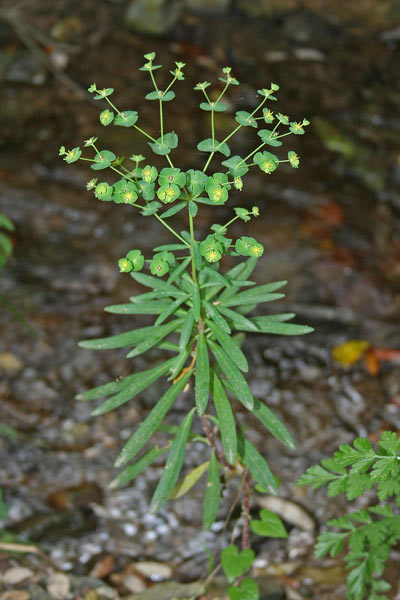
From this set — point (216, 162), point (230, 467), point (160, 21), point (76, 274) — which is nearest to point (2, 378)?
point (76, 274)

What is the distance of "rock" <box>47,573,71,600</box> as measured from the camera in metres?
2.21

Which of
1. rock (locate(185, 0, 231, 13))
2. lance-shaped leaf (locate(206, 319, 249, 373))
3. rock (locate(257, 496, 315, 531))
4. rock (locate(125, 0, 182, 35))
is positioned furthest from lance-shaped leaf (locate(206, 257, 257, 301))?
rock (locate(185, 0, 231, 13))

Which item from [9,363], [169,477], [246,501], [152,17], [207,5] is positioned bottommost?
[9,363]

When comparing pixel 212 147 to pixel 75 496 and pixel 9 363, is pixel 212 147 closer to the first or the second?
pixel 75 496

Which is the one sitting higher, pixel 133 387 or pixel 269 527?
pixel 133 387

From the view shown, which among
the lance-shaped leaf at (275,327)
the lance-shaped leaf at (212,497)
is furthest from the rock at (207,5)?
the lance-shaped leaf at (212,497)

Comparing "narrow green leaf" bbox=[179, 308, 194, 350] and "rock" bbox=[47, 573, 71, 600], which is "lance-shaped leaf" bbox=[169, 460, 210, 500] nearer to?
"rock" bbox=[47, 573, 71, 600]

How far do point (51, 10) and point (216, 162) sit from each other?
269 centimetres

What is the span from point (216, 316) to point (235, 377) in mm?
171

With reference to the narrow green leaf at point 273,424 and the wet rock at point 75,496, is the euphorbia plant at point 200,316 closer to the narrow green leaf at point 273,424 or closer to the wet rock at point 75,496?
the narrow green leaf at point 273,424

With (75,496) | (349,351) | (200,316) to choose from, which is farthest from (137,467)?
(349,351)

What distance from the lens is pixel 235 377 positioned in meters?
1.71

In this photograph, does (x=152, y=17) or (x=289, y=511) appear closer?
(x=289, y=511)

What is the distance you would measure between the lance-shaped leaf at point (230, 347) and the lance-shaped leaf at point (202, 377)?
45mm
